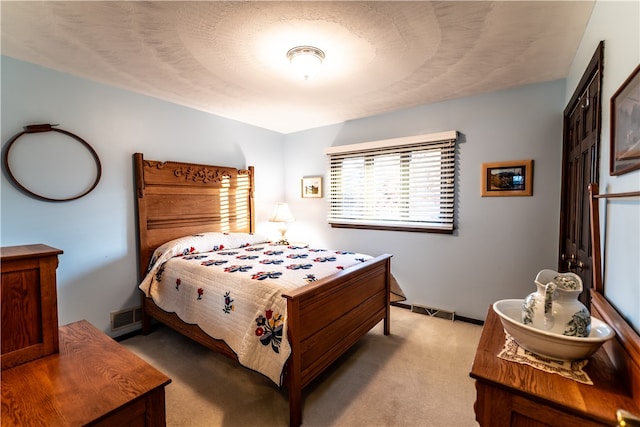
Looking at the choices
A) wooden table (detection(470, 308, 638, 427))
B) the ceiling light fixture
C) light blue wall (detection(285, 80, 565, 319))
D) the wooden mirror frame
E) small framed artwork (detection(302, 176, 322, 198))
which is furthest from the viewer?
small framed artwork (detection(302, 176, 322, 198))

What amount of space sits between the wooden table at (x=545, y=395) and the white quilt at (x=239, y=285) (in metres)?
1.11

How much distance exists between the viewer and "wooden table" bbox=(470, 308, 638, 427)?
0.76 metres

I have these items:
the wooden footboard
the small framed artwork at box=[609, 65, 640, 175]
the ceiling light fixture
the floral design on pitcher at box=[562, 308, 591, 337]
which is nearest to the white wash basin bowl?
the floral design on pitcher at box=[562, 308, 591, 337]

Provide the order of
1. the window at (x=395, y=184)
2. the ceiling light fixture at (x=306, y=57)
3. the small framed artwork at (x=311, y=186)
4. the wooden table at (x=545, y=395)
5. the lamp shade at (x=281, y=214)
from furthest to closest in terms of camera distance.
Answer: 1. the small framed artwork at (x=311, y=186)
2. the lamp shade at (x=281, y=214)
3. the window at (x=395, y=184)
4. the ceiling light fixture at (x=306, y=57)
5. the wooden table at (x=545, y=395)

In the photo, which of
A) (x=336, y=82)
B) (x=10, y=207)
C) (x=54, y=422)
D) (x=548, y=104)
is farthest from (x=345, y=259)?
(x=10, y=207)

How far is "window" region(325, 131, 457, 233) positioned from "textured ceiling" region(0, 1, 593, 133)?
66cm

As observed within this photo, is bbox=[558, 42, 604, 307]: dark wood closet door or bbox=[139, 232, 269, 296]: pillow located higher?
bbox=[558, 42, 604, 307]: dark wood closet door

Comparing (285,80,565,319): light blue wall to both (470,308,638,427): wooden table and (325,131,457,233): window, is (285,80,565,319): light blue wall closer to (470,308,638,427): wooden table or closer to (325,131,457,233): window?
(325,131,457,233): window

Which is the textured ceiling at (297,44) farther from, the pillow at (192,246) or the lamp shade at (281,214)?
the lamp shade at (281,214)

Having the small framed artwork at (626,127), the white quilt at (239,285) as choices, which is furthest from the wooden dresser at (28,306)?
the small framed artwork at (626,127)

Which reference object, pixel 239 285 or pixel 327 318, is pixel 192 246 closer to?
pixel 239 285

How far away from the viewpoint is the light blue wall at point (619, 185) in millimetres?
986

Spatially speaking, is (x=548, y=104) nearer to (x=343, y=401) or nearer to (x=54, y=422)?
(x=343, y=401)

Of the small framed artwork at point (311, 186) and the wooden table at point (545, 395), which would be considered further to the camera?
the small framed artwork at point (311, 186)
